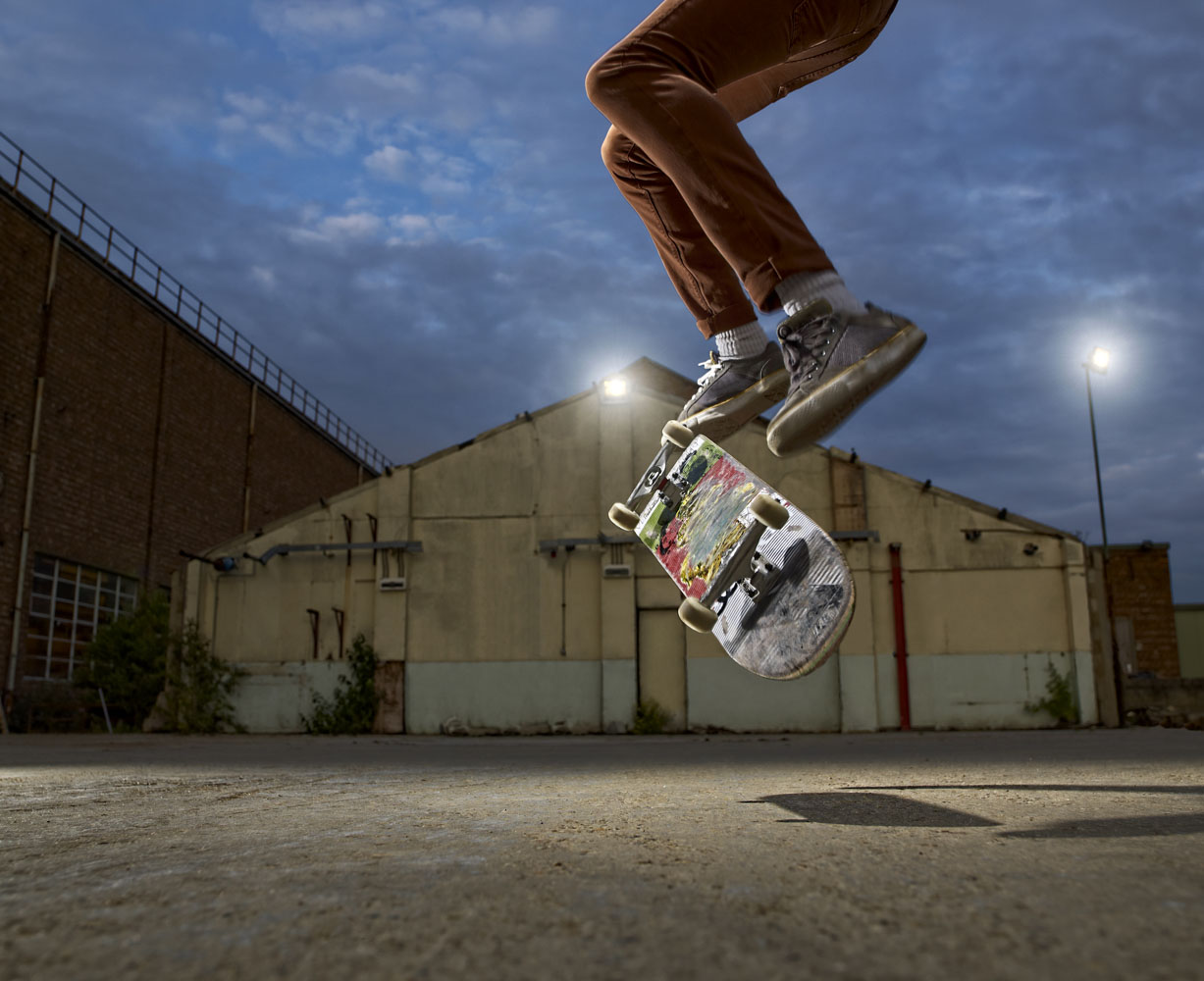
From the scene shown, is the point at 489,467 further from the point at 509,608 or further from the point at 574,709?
the point at 574,709

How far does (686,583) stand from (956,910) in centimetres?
207

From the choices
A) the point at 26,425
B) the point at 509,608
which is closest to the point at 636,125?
the point at 509,608

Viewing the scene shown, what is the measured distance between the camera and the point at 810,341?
7.82 ft

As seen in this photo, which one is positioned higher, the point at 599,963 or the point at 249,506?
the point at 249,506

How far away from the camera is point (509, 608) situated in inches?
561

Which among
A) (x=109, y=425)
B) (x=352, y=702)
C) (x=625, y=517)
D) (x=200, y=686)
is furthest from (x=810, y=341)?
(x=109, y=425)

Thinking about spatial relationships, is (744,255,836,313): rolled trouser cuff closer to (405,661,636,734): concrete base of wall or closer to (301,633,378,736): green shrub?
(405,661,636,734): concrete base of wall

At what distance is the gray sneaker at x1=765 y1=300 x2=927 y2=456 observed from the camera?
7.44ft

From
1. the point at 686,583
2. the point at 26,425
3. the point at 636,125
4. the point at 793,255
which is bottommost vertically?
the point at 686,583

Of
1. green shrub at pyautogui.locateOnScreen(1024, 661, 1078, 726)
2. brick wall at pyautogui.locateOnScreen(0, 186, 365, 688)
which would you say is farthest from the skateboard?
brick wall at pyautogui.locateOnScreen(0, 186, 365, 688)

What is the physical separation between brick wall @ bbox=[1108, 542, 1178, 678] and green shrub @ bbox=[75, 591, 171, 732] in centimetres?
2518

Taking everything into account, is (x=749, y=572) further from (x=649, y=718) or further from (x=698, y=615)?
(x=649, y=718)

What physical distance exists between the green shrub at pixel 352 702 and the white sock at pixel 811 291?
12895 mm

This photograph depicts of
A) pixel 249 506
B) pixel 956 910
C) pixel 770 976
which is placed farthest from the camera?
→ pixel 249 506
